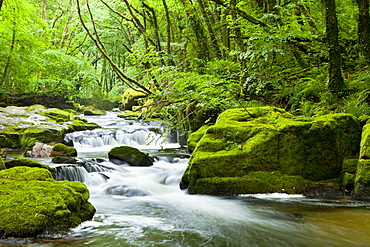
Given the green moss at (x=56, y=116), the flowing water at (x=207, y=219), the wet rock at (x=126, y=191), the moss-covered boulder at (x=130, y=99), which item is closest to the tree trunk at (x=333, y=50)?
the flowing water at (x=207, y=219)

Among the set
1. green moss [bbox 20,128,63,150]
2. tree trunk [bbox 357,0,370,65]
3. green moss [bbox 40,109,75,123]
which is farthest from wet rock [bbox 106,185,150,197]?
green moss [bbox 40,109,75,123]

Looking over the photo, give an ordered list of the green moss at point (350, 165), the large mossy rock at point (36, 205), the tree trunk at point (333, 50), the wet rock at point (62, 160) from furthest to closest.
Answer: the wet rock at point (62, 160), the tree trunk at point (333, 50), the green moss at point (350, 165), the large mossy rock at point (36, 205)

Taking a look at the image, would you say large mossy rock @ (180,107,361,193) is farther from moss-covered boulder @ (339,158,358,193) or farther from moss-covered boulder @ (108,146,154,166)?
moss-covered boulder @ (108,146,154,166)

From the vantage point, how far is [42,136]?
37.2 feet

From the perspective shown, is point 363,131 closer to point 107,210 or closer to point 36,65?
point 107,210

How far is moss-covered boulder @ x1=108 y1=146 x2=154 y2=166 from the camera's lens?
901 centimetres

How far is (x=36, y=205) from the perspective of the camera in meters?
3.35

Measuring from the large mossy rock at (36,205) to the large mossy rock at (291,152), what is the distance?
262cm

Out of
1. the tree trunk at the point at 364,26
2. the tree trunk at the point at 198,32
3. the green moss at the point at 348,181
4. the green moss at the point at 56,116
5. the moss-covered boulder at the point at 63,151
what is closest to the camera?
the green moss at the point at 348,181

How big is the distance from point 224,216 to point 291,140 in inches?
88.0

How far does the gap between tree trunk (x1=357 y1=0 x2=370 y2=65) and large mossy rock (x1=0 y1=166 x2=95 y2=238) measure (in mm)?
6381

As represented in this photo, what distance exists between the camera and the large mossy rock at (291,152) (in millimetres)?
5434

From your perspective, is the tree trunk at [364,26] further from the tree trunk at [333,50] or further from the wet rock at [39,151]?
the wet rock at [39,151]

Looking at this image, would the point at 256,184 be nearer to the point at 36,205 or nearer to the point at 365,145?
the point at 365,145
